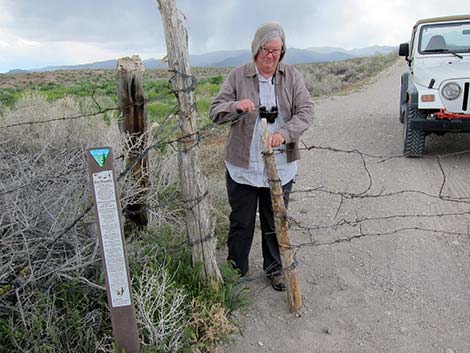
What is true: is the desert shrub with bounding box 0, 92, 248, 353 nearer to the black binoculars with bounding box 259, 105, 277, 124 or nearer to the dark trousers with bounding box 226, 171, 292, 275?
the dark trousers with bounding box 226, 171, 292, 275

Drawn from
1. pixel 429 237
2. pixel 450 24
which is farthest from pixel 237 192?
pixel 450 24

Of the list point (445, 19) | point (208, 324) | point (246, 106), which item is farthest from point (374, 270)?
point (445, 19)

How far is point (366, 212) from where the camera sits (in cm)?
483

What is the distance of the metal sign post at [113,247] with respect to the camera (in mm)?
2090

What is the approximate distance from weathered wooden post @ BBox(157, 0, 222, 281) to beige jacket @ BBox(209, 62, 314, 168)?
0.79 feet

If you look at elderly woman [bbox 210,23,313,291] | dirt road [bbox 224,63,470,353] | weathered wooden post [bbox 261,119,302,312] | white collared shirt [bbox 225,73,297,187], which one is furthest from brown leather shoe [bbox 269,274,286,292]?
white collared shirt [bbox 225,73,297,187]

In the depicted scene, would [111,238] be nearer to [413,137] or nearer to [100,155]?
[100,155]

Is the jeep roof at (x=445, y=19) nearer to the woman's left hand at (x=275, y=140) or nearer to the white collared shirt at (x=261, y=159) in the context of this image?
the white collared shirt at (x=261, y=159)

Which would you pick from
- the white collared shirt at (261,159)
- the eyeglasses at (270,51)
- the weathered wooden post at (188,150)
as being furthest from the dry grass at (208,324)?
the eyeglasses at (270,51)

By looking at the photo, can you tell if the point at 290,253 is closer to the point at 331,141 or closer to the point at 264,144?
the point at 264,144

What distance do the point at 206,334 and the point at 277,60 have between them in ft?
5.59

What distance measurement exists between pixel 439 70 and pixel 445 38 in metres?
0.89

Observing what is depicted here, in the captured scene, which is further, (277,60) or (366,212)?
(366,212)

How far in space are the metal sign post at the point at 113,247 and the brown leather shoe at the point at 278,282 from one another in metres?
1.28
